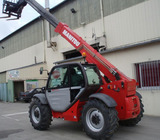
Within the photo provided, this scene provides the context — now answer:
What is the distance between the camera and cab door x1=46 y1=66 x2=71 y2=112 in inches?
235

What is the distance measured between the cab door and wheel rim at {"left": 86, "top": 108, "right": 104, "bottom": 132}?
0.83m

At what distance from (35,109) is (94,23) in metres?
7.21

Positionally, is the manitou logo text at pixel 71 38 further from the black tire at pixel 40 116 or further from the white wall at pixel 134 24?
the white wall at pixel 134 24

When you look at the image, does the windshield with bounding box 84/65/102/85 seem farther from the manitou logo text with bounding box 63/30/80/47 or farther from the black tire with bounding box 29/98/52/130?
the black tire with bounding box 29/98/52/130

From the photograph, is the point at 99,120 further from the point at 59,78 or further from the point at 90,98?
the point at 59,78

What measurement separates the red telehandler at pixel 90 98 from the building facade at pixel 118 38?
10.8ft

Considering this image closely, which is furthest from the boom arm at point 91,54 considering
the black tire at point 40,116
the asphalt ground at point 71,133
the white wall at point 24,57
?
the white wall at point 24,57

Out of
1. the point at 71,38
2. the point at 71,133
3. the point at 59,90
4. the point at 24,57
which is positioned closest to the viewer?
the point at 71,133

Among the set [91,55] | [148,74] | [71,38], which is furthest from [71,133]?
[148,74]

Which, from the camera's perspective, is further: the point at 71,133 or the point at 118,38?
the point at 118,38

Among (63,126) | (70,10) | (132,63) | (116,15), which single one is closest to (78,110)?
(63,126)

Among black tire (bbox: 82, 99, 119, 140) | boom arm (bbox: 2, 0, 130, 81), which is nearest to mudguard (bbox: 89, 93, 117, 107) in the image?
black tire (bbox: 82, 99, 119, 140)

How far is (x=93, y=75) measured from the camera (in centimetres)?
597

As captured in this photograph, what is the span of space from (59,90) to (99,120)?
172 cm
